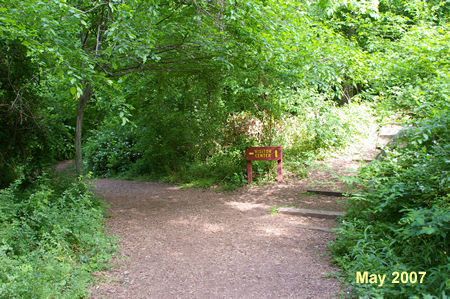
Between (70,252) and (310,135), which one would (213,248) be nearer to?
(70,252)

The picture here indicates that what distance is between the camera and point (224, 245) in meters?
4.82

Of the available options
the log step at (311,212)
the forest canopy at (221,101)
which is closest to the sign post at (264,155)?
the forest canopy at (221,101)

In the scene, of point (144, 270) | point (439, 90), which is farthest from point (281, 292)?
point (439, 90)

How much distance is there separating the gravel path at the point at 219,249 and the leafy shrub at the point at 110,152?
188 inches

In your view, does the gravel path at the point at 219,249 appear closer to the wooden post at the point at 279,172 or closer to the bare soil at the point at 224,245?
the bare soil at the point at 224,245

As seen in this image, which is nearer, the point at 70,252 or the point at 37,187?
the point at 70,252

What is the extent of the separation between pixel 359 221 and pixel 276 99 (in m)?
4.78

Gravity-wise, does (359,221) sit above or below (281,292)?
above

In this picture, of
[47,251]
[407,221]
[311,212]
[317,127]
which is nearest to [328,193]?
[311,212]

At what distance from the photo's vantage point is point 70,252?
13.3 ft

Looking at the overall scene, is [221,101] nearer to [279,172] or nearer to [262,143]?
[262,143]

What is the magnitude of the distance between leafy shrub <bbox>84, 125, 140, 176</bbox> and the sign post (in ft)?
17.0

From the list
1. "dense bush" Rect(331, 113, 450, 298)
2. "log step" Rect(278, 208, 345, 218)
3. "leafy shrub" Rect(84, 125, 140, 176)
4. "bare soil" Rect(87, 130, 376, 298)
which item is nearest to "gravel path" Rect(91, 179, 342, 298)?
"bare soil" Rect(87, 130, 376, 298)

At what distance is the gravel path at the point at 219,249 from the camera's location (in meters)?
3.58
